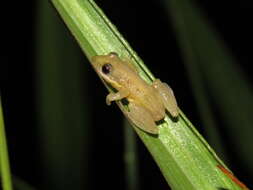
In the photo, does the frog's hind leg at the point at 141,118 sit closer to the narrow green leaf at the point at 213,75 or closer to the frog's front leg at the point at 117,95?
the frog's front leg at the point at 117,95

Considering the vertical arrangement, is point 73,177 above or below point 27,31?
below

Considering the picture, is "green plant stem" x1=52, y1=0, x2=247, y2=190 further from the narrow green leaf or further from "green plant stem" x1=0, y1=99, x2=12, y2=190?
the narrow green leaf

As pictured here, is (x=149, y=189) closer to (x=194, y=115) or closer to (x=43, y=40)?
(x=194, y=115)

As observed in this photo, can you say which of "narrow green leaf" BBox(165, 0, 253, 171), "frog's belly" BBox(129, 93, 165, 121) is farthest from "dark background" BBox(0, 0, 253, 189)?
"frog's belly" BBox(129, 93, 165, 121)

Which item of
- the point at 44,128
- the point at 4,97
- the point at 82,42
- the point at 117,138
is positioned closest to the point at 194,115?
the point at 117,138

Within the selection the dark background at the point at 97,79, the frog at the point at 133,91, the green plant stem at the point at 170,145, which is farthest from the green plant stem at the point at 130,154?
the dark background at the point at 97,79
